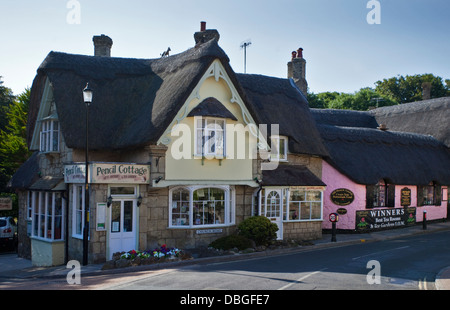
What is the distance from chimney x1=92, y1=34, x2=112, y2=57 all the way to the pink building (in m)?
13.3

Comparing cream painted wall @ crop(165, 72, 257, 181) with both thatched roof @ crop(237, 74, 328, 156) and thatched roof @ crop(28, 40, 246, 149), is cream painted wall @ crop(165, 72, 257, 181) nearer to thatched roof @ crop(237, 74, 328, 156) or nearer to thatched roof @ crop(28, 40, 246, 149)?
thatched roof @ crop(28, 40, 246, 149)

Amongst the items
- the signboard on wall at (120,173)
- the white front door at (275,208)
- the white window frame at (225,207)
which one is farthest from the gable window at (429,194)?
the signboard on wall at (120,173)

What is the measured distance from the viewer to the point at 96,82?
2177cm

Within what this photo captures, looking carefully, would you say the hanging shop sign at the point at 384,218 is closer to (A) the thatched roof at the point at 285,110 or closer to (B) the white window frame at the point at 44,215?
(A) the thatched roof at the point at 285,110

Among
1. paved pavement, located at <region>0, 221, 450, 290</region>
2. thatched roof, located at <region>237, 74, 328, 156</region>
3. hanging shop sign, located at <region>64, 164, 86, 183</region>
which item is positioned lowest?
paved pavement, located at <region>0, 221, 450, 290</region>

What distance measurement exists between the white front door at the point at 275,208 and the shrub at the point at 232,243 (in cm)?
341

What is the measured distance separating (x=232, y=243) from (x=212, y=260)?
179 centimetres

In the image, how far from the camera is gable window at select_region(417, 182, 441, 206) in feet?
103

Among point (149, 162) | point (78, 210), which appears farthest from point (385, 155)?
point (78, 210)

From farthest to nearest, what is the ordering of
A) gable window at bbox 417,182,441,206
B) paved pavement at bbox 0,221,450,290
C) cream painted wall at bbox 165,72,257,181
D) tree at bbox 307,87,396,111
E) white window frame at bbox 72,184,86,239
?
1. tree at bbox 307,87,396,111
2. gable window at bbox 417,182,441,206
3. cream painted wall at bbox 165,72,257,181
4. white window frame at bbox 72,184,86,239
5. paved pavement at bbox 0,221,450,290

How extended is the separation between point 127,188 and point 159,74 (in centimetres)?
649

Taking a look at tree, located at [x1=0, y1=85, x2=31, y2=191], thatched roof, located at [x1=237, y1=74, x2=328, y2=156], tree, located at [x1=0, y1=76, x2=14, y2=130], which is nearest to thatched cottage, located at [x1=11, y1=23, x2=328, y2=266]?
thatched roof, located at [x1=237, y1=74, x2=328, y2=156]

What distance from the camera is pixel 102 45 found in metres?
27.8
